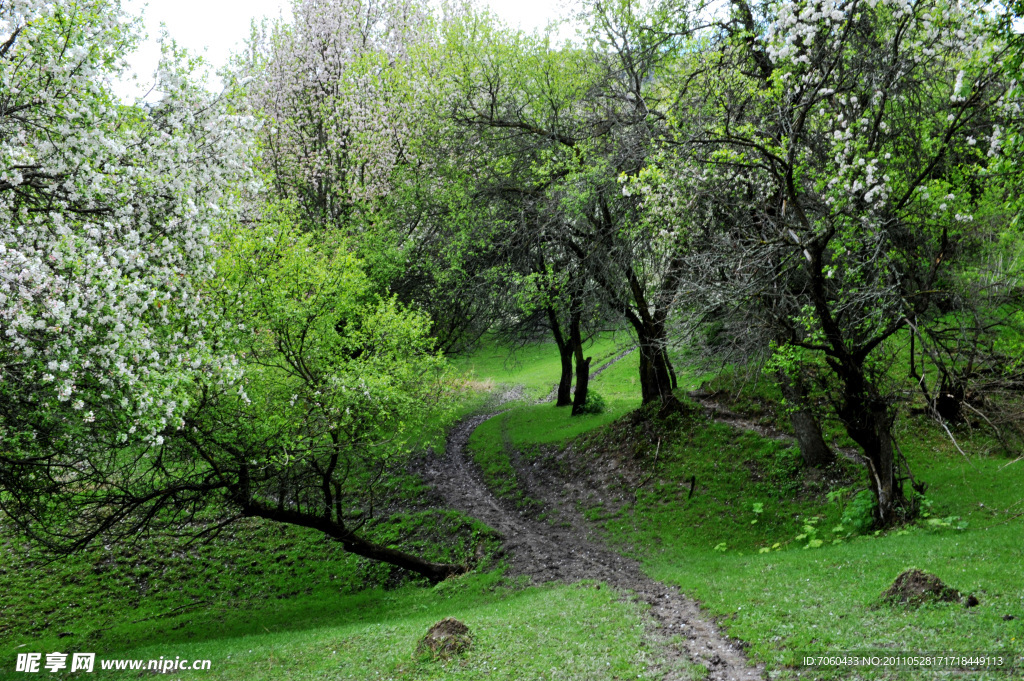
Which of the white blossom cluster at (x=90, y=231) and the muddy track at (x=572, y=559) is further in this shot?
the muddy track at (x=572, y=559)

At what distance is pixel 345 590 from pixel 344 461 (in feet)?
18.9

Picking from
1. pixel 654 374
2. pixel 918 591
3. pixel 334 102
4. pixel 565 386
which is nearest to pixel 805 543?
pixel 918 591

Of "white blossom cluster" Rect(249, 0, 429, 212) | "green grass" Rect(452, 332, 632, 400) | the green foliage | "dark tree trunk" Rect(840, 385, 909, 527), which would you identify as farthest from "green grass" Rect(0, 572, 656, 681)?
"green grass" Rect(452, 332, 632, 400)

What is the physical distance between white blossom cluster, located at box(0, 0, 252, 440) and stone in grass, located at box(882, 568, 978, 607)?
40.9 feet

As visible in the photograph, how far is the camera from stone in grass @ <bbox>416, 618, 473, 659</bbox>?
10.8m

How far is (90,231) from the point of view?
35.1 ft

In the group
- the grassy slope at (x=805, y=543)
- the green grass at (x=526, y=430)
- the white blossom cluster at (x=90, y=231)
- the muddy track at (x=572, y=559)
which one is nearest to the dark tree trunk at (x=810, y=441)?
the grassy slope at (x=805, y=543)

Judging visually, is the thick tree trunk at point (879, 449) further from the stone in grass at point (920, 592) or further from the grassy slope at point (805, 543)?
the stone in grass at point (920, 592)

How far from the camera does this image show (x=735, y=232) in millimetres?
16531

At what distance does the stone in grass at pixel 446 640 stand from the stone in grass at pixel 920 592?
7041 millimetres

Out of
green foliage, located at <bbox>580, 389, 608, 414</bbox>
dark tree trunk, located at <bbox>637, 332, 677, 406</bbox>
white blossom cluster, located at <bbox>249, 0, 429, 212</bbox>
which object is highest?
white blossom cluster, located at <bbox>249, 0, 429, 212</bbox>

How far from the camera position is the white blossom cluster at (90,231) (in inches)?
384

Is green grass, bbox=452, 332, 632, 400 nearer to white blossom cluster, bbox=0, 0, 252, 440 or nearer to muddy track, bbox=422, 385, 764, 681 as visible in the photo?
muddy track, bbox=422, 385, 764, 681

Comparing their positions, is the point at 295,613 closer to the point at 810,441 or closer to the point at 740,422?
the point at 810,441
